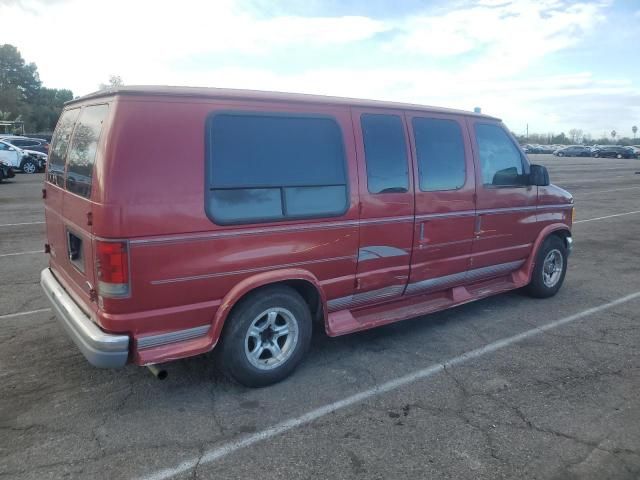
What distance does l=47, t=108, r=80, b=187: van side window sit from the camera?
4145 millimetres

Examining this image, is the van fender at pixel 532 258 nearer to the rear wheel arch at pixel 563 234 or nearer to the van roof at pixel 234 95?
the rear wheel arch at pixel 563 234

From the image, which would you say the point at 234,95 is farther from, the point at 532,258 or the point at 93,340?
the point at 532,258

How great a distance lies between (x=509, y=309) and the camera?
19.5ft

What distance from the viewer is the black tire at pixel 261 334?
3738mm

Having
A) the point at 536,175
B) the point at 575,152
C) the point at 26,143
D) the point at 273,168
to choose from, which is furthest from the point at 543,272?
the point at 575,152

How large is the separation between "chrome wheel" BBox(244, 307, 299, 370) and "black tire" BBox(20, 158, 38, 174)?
82.1ft

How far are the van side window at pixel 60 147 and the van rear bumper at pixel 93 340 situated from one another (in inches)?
41.1

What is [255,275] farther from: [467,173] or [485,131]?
[485,131]

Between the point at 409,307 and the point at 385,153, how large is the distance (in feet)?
4.81

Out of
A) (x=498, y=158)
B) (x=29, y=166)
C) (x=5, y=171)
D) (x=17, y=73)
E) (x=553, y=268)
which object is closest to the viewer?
(x=498, y=158)

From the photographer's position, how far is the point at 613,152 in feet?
194

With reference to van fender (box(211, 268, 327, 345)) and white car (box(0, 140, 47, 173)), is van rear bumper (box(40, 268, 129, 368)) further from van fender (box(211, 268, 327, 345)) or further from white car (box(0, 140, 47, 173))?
white car (box(0, 140, 47, 173))

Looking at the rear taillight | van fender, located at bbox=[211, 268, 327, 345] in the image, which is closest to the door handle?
van fender, located at bbox=[211, 268, 327, 345]

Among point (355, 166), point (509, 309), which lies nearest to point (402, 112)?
point (355, 166)
